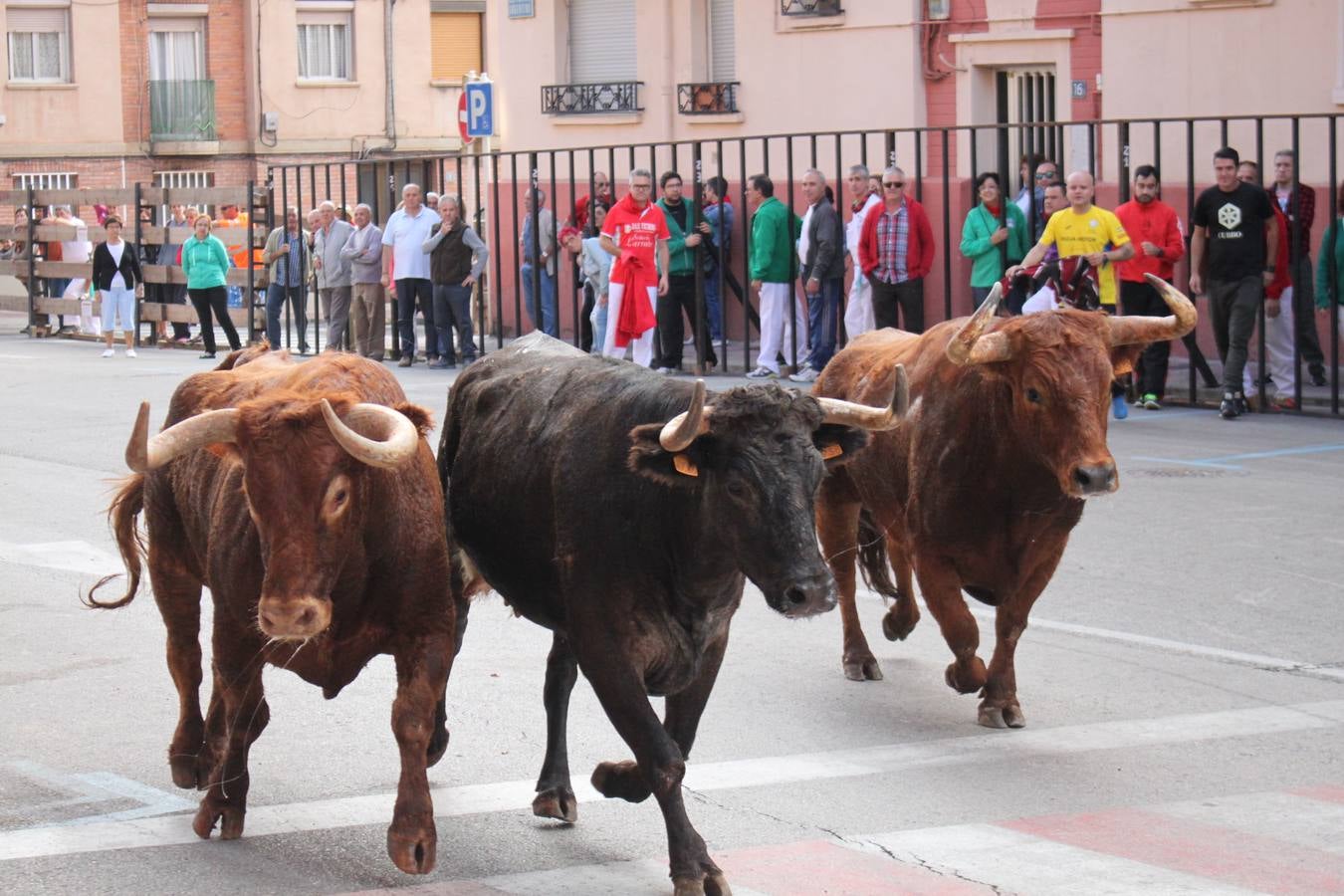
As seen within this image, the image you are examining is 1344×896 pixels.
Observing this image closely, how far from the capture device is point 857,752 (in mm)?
7629

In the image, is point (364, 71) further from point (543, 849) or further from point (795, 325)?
point (543, 849)

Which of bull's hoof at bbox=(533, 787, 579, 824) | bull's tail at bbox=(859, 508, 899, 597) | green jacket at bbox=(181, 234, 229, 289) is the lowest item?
bull's hoof at bbox=(533, 787, 579, 824)

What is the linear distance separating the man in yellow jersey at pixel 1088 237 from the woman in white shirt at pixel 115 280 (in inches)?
567

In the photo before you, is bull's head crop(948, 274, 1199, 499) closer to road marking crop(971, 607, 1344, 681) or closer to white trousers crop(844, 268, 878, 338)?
road marking crop(971, 607, 1344, 681)

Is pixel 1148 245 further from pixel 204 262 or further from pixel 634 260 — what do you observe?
pixel 204 262

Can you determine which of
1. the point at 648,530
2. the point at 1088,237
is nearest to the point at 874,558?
the point at 648,530

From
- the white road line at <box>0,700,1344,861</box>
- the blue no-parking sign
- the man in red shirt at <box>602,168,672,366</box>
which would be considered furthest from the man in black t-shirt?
the blue no-parking sign

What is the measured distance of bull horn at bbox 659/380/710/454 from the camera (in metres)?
5.66

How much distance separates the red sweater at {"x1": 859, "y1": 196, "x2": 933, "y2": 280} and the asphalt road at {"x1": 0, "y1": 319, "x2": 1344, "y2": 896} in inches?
304

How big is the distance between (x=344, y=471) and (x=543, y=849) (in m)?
1.39

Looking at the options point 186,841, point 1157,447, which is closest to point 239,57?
point 1157,447

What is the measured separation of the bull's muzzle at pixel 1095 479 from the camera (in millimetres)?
7543

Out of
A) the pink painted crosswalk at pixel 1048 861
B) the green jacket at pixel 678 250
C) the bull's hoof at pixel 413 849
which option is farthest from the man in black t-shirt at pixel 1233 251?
the bull's hoof at pixel 413 849

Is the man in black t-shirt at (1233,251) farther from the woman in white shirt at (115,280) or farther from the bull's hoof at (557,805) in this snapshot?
the woman in white shirt at (115,280)
